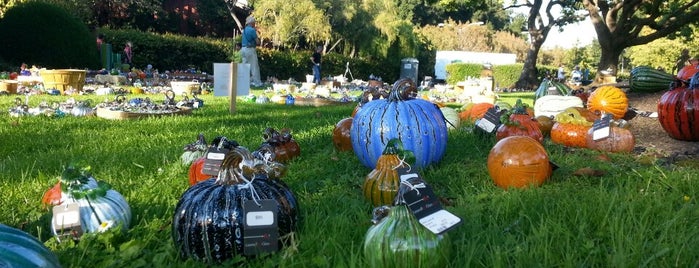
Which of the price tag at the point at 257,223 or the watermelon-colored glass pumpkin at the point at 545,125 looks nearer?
the price tag at the point at 257,223

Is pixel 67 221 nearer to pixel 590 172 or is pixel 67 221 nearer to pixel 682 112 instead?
pixel 590 172

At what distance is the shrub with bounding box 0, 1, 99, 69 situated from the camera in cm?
1716

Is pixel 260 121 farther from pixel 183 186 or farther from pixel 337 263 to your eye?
pixel 337 263

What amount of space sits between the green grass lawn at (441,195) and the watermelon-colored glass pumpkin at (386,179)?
0.09 metres

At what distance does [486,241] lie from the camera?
2494mm

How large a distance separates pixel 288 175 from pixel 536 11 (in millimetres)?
23793

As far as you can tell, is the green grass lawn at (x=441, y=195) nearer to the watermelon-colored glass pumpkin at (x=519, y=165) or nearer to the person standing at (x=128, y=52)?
the watermelon-colored glass pumpkin at (x=519, y=165)

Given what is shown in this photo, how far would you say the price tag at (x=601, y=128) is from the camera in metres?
5.05

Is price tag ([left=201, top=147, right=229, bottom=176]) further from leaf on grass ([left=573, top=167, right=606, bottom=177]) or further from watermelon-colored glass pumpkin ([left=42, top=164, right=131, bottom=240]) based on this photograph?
leaf on grass ([left=573, top=167, right=606, bottom=177])

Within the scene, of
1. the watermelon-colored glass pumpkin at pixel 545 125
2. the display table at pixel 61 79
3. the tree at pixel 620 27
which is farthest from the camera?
the tree at pixel 620 27

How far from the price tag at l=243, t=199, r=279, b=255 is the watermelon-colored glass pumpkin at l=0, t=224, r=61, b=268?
0.70 metres

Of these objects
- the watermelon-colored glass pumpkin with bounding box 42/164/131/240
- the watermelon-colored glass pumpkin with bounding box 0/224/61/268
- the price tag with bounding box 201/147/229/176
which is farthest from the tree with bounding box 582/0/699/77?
the watermelon-colored glass pumpkin with bounding box 0/224/61/268

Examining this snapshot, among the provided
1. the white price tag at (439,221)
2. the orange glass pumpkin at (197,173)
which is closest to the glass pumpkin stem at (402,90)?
the orange glass pumpkin at (197,173)

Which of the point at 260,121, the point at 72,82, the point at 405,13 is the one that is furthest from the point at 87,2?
the point at 405,13
